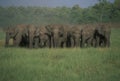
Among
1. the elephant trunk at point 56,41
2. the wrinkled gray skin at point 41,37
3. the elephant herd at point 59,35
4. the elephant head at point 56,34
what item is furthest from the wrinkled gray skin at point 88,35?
the wrinkled gray skin at point 41,37

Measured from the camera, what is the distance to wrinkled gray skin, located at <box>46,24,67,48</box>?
20844 millimetres

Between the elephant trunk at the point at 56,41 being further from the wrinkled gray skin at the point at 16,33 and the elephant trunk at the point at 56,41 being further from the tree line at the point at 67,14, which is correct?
the tree line at the point at 67,14

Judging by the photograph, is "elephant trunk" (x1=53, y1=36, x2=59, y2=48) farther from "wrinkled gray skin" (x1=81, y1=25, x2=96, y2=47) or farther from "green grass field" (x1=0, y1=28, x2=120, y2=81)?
"green grass field" (x1=0, y1=28, x2=120, y2=81)

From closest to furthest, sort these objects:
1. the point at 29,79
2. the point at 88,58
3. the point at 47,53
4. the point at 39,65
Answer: the point at 29,79 → the point at 39,65 → the point at 88,58 → the point at 47,53

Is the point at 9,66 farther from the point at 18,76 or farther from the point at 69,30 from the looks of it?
the point at 69,30

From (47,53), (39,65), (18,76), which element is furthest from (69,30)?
(18,76)

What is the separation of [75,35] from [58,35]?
0.97m

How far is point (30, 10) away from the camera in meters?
55.8

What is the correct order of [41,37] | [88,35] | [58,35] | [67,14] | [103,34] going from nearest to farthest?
[58,35] < [41,37] < [103,34] < [88,35] < [67,14]

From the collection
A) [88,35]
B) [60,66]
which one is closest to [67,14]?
[88,35]

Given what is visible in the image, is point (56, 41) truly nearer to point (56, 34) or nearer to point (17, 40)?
point (56, 34)

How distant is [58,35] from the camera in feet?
69.3

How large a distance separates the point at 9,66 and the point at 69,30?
9126 mm

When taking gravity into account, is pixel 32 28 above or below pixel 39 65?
above
